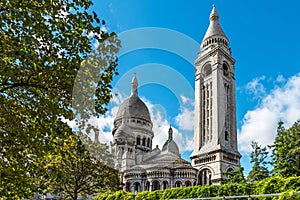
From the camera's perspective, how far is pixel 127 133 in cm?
7400

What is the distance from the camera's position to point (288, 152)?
38.4 m

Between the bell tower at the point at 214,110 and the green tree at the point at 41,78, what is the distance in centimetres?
4872

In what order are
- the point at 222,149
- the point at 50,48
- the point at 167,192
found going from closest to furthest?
the point at 50,48 < the point at 167,192 < the point at 222,149

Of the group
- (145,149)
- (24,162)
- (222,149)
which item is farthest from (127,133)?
(24,162)

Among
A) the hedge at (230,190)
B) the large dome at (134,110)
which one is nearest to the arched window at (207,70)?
the large dome at (134,110)

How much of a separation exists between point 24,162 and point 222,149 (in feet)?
168

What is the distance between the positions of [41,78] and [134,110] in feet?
242

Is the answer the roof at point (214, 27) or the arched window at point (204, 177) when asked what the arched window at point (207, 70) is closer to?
the roof at point (214, 27)

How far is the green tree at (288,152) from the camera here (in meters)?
37.7

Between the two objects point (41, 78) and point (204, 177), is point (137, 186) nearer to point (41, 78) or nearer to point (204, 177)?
point (204, 177)

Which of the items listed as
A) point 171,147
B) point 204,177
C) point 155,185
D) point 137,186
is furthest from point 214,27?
→ point 137,186

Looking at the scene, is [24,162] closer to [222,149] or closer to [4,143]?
[4,143]

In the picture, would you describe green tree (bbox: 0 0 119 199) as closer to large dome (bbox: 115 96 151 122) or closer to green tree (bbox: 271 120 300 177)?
green tree (bbox: 271 120 300 177)

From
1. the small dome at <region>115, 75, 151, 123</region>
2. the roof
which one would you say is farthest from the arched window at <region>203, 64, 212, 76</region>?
the small dome at <region>115, 75, 151, 123</region>
